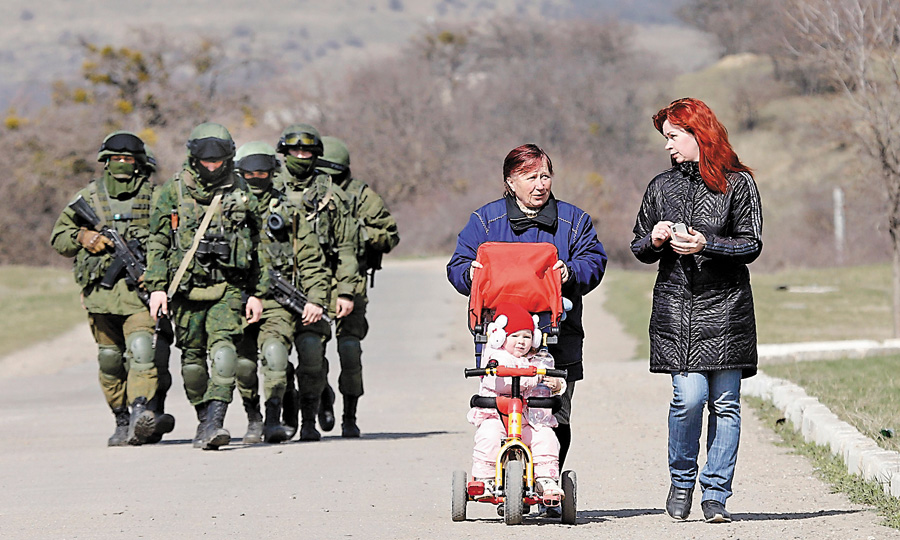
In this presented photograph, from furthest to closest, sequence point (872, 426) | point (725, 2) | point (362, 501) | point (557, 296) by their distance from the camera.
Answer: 1. point (725, 2)
2. point (872, 426)
3. point (362, 501)
4. point (557, 296)

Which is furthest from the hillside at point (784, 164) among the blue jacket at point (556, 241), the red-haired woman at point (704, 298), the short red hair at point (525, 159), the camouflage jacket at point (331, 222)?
the short red hair at point (525, 159)

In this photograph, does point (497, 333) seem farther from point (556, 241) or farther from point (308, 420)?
point (308, 420)

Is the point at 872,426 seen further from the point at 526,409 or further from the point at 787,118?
the point at 787,118

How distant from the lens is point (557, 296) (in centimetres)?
683

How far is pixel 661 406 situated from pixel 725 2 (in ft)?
345

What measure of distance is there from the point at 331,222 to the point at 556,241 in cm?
448

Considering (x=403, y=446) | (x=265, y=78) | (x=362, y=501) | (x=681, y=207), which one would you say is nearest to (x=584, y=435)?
(x=403, y=446)

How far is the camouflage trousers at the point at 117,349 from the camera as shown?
11102 millimetres

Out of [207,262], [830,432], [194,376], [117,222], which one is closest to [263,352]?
[194,376]

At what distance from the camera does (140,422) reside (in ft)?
35.5

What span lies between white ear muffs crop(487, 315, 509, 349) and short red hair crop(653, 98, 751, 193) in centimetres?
116

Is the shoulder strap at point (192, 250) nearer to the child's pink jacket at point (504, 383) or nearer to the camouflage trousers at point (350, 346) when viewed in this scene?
the camouflage trousers at point (350, 346)

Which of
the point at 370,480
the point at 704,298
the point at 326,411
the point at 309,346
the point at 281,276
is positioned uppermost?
the point at 281,276

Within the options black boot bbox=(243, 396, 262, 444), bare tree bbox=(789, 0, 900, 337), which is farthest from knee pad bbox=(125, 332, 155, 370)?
bare tree bbox=(789, 0, 900, 337)
